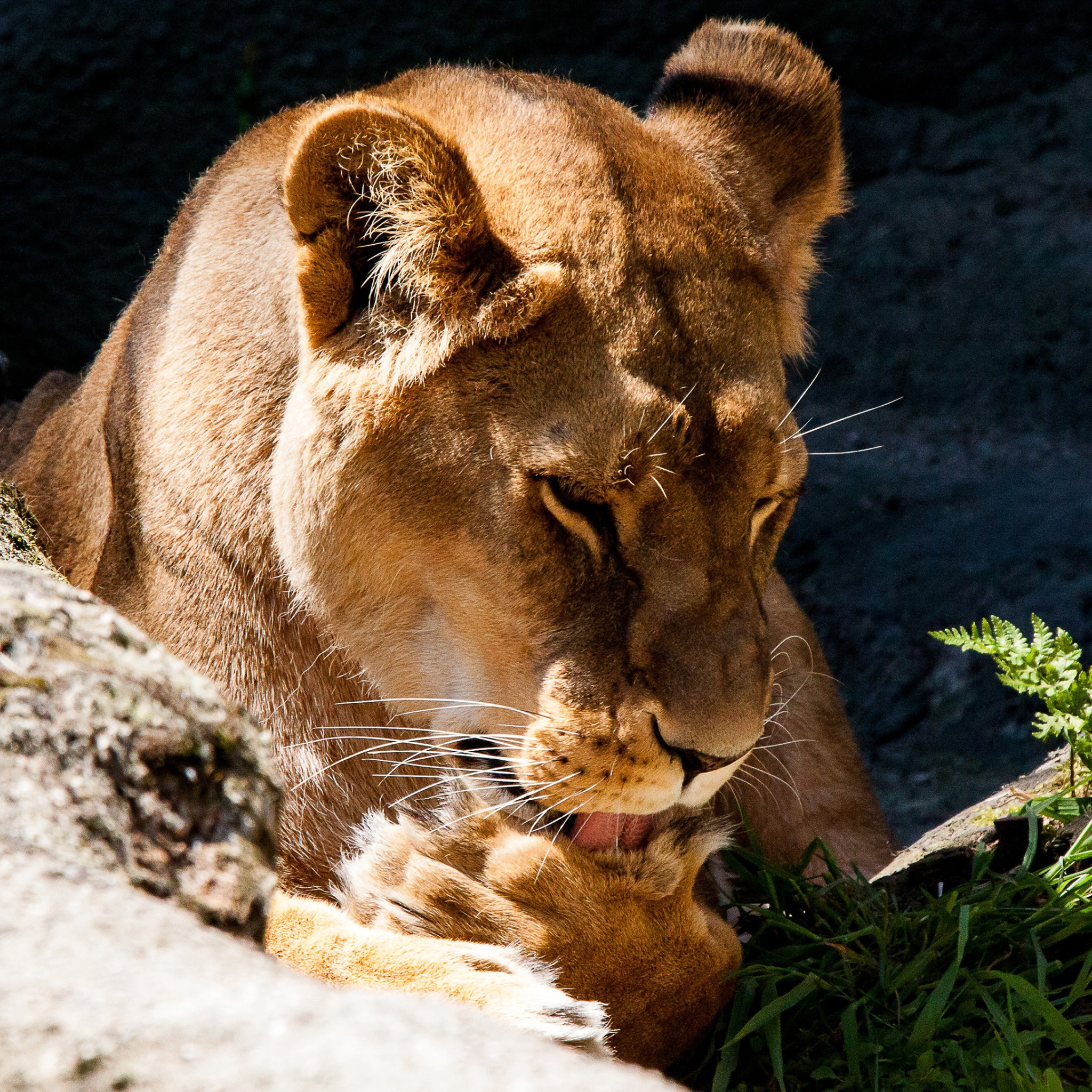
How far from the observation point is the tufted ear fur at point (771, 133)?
101 inches

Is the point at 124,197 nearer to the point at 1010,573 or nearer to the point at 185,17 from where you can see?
the point at 185,17

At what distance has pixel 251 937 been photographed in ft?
4.00

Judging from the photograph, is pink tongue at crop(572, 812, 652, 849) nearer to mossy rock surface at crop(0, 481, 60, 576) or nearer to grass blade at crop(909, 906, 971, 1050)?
grass blade at crop(909, 906, 971, 1050)

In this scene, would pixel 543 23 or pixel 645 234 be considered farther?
pixel 543 23

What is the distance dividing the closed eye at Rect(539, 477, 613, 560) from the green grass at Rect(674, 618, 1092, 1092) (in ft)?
2.53

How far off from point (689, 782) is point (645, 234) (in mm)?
882

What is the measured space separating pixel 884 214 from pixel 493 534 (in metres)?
3.76

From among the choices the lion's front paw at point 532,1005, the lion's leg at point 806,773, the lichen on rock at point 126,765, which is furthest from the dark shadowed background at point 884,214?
the lichen on rock at point 126,765

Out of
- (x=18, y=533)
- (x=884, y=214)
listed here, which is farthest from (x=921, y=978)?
(x=884, y=214)

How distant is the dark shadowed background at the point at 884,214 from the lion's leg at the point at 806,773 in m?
1.67

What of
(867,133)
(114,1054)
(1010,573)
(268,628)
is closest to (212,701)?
(114,1054)

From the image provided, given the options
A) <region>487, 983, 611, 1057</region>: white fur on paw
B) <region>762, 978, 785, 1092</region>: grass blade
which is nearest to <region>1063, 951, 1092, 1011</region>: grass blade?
<region>762, 978, 785, 1092</region>: grass blade

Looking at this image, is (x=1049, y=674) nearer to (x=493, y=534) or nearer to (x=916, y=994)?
(x=916, y=994)

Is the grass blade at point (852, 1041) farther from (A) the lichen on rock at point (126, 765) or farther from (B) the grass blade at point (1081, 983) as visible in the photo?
(A) the lichen on rock at point (126, 765)
